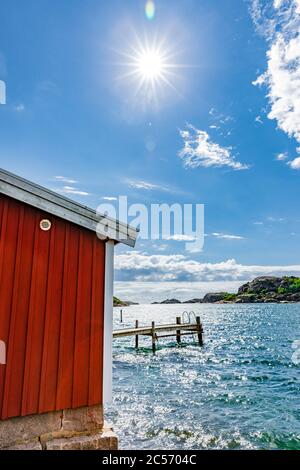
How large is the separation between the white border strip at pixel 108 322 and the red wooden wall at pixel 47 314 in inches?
3.1

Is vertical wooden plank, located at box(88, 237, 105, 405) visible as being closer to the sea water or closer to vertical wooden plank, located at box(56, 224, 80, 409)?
vertical wooden plank, located at box(56, 224, 80, 409)

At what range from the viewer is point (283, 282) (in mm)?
156750

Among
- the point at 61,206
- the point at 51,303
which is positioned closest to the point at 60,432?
the point at 51,303

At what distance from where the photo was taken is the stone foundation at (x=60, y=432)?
463cm

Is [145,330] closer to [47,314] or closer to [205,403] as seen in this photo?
[205,403]

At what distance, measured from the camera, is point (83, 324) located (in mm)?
5328

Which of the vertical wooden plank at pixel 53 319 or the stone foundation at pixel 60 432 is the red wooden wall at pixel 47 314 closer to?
the vertical wooden plank at pixel 53 319

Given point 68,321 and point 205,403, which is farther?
point 205,403

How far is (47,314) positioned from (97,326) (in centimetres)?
88

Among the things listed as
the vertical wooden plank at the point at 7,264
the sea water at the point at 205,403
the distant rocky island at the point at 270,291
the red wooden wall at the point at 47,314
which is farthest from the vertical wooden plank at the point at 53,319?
the distant rocky island at the point at 270,291

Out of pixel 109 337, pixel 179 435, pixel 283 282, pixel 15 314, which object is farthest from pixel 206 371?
pixel 283 282

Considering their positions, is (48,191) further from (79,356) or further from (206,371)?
(206,371)

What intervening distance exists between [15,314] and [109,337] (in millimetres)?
1619

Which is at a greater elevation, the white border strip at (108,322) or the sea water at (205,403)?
the white border strip at (108,322)
